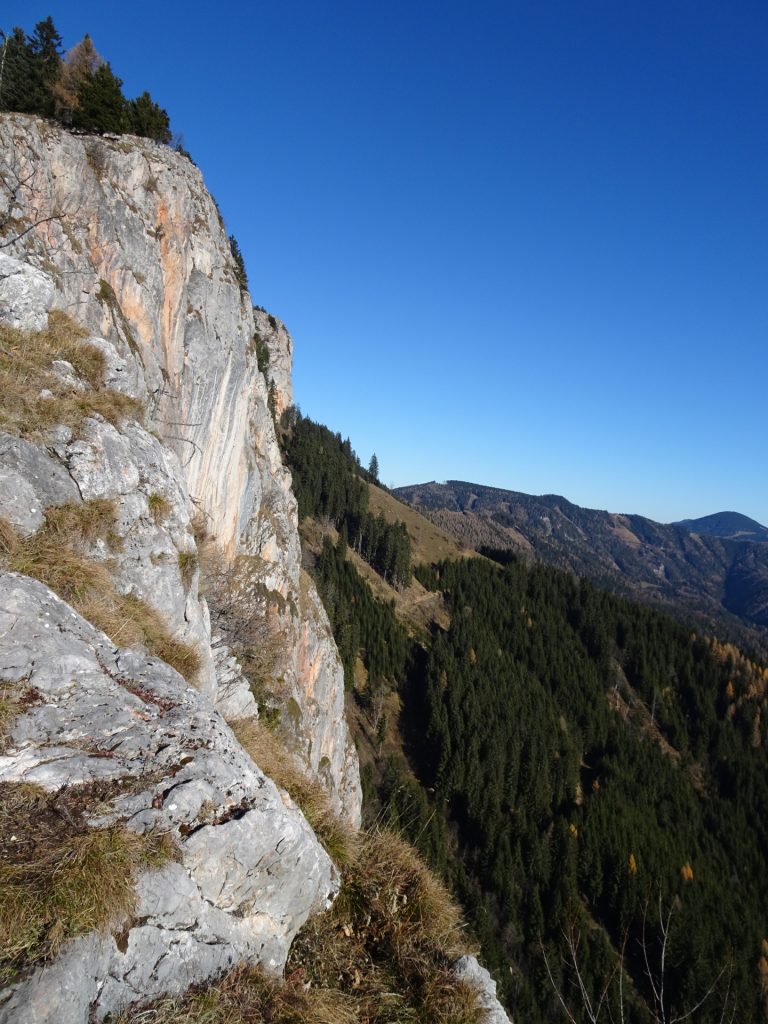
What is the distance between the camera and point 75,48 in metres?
29.0

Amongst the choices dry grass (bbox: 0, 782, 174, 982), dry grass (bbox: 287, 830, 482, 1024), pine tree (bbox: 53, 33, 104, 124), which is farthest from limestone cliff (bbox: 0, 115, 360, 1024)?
pine tree (bbox: 53, 33, 104, 124)

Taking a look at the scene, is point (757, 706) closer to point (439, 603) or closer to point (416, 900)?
point (439, 603)

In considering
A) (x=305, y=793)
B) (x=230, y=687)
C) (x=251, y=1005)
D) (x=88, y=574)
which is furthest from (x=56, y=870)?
(x=230, y=687)

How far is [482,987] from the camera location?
5.65 m

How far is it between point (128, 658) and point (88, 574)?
1840 millimetres

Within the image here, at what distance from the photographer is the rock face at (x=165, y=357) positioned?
9.69 metres

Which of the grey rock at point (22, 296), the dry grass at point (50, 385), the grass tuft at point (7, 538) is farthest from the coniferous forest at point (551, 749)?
the grass tuft at point (7, 538)

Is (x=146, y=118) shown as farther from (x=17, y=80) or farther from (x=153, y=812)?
(x=153, y=812)

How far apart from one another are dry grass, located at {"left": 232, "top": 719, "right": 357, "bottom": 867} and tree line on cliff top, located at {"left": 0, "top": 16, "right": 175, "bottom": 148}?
30.9 metres

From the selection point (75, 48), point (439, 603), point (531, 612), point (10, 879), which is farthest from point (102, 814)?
point (531, 612)

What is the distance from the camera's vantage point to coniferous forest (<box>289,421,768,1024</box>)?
63281 millimetres

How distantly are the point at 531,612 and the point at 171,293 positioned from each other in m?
126

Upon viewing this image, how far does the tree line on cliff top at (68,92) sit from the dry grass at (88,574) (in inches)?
1063

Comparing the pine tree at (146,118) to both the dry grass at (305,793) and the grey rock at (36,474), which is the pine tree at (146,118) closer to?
the grey rock at (36,474)
